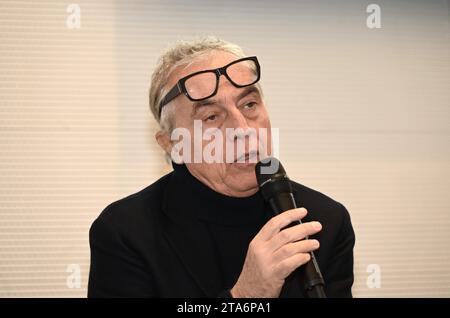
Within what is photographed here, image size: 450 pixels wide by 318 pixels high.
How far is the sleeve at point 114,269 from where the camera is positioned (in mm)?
1239

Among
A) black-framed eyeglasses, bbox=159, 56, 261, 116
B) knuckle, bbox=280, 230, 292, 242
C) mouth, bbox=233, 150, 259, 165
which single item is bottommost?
knuckle, bbox=280, 230, 292, 242

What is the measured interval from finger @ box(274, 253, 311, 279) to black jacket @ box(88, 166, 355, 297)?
0.23 meters

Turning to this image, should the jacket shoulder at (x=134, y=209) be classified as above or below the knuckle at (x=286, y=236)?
below

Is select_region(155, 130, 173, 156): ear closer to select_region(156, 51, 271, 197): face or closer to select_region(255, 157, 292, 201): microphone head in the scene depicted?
select_region(156, 51, 271, 197): face

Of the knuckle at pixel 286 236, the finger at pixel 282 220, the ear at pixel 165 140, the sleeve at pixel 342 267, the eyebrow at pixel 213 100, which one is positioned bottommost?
the sleeve at pixel 342 267

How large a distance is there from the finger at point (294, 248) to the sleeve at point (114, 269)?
0.42m

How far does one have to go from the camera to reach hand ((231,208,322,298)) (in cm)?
93

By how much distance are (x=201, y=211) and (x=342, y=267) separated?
42 centimetres

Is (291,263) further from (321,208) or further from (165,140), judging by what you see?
(165,140)

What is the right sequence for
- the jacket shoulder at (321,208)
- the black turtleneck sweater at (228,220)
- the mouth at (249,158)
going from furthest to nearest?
the jacket shoulder at (321,208) → the black turtleneck sweater at (228,220) → the mouth at (249,158)

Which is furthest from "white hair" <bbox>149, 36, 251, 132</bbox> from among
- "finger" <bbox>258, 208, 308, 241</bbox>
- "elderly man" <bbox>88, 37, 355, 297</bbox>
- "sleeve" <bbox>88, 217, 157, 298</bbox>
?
"finger" <bbox>258, 208, 308, 241</bbox>

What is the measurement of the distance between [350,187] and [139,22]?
1053mm

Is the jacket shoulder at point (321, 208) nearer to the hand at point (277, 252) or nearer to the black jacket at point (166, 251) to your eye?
A: the black jacket at point (166, 251)

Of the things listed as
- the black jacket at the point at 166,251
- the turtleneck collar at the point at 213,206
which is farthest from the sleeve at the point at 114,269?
the turtleneck collar at the point at 213,206
